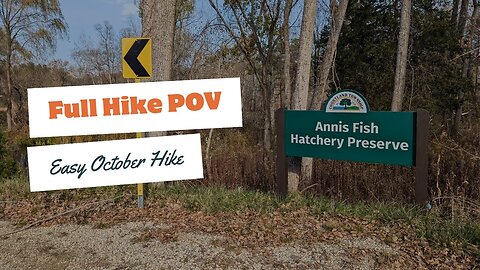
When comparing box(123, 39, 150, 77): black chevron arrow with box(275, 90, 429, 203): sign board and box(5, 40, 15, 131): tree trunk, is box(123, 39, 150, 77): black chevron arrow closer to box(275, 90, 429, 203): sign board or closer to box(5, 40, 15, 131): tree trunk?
box(275, 90, 429, 203): sign board

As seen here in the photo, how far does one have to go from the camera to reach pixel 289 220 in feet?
14.1

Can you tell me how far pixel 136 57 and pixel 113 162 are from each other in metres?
1.56

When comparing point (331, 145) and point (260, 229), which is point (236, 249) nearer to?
point (260, 229)

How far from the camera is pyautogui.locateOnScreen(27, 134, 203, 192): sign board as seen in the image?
4645 mm

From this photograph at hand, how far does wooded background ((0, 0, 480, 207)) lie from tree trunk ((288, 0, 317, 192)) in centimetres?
2

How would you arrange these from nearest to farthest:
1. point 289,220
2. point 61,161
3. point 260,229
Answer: point 260,229 → point 289,220 → point 61,161

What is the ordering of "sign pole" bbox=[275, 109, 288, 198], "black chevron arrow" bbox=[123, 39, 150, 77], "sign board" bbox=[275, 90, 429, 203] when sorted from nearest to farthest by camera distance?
"sign board" bbox=[275, 90, 429, 203], "black chevron arrow" bbox=[123, 39, 150, 77], "sign pole" bbox=[275, 109, 288, 198]

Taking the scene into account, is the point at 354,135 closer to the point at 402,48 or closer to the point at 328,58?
the point at 328,58

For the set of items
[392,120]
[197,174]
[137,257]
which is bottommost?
[137,257]

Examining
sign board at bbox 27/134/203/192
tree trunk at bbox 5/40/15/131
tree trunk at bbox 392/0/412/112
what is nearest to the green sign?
sign board at bbox 27/134/203/192

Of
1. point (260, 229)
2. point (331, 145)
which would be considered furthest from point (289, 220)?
point (331, 145)

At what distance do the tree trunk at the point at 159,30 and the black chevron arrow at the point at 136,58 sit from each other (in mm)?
913

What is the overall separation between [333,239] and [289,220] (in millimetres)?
710

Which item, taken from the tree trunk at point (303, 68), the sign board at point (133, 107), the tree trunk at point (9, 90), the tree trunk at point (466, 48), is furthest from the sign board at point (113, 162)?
the tree trunk at point (9, 90)
